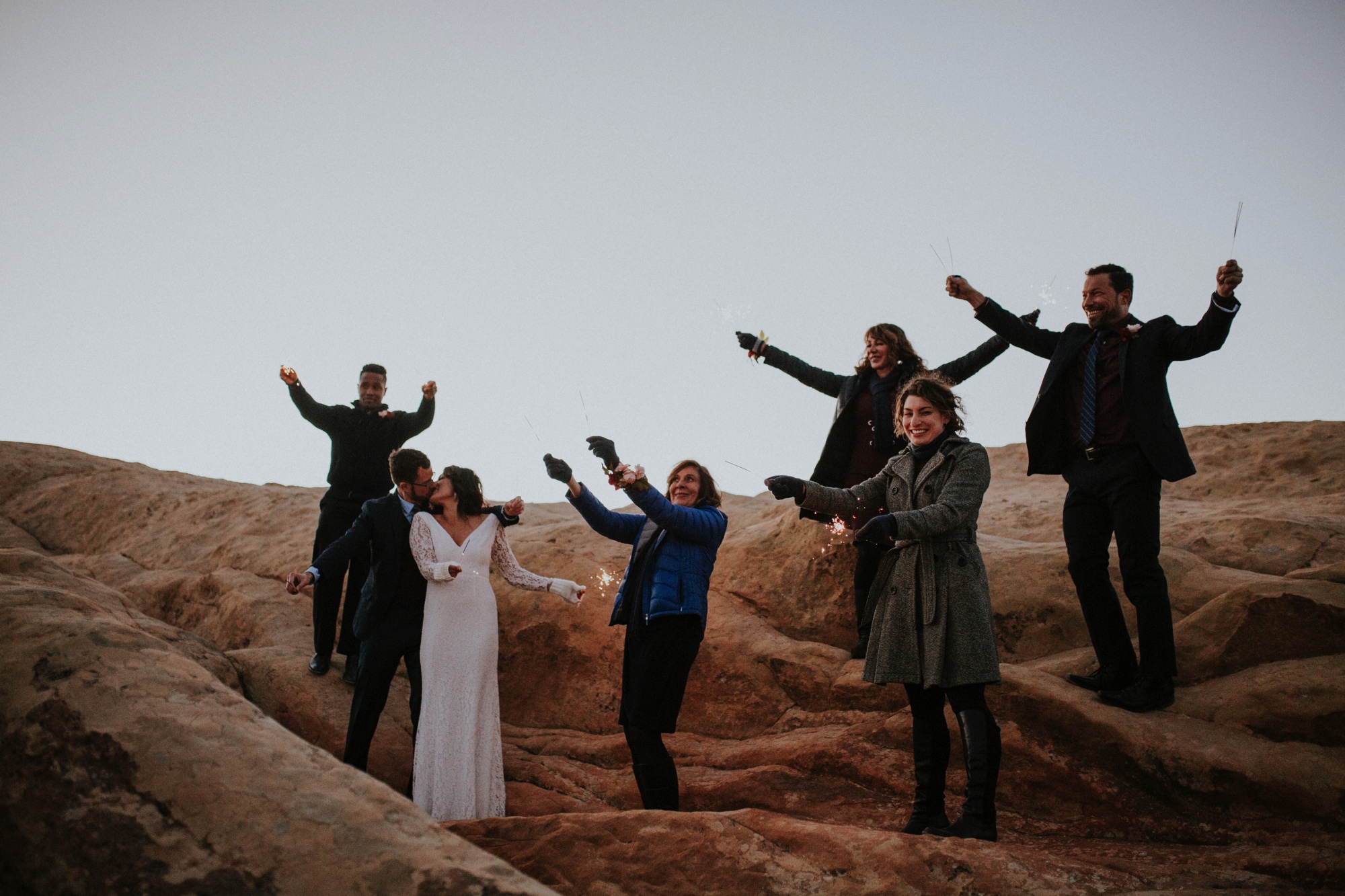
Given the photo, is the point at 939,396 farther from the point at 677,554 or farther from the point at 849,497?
the point at 677,554

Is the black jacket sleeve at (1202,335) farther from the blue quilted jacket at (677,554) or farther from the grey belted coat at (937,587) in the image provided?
the blue quilted jacket at (677,554)

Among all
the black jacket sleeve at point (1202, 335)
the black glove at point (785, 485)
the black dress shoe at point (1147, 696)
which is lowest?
the black dress shoe at point (1147, 696)

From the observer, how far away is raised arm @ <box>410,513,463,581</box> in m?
4.64

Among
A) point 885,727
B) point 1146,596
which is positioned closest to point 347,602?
point 885,727

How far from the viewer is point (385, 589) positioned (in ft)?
15.8

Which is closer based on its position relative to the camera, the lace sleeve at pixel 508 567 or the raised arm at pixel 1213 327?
the raised arm at pixel 1213 327

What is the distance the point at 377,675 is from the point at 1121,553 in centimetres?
408

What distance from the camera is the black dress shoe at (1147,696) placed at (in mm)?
4297

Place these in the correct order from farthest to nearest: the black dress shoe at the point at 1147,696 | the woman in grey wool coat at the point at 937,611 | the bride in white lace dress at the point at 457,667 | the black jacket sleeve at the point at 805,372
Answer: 1. the black jacket sleeve at the point at 805,372
2. the bride in white lace dress at the point at 457,667
3. the black dress shoe at the point at 1147,696
4. the woman in grey wool coat at the point at 937,611

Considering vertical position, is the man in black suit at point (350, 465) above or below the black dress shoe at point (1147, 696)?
above

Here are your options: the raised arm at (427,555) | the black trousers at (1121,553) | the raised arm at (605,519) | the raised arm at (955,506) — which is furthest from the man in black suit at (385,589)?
the black trousers at (1121,553)

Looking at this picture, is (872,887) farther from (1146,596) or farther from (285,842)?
(1146,596)

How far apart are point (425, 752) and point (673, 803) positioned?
1.53 m

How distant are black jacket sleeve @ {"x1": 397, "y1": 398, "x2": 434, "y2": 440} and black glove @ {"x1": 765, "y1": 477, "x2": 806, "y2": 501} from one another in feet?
11.5
